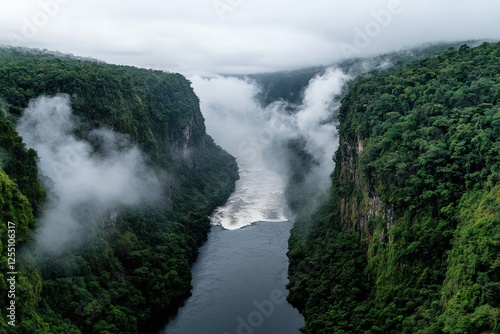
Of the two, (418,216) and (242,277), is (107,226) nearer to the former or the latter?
(242,277)

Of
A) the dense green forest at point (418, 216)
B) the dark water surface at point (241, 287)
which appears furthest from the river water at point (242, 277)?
the dense green forest at point (418, 216)

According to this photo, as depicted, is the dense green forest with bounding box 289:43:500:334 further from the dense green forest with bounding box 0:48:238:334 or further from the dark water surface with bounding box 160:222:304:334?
the dense green forest with bounding box 0:48:238:334

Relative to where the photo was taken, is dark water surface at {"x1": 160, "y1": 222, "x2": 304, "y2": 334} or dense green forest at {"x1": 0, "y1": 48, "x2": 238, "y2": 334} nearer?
dense green forest at {"x1": 0, "y1": 48, "x2": 238, "y2": 334}

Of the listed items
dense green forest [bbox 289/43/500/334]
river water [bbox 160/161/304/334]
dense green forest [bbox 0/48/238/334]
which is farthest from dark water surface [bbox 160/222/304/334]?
dense green forest [bbox 0/48/238/334]

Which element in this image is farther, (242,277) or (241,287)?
(242,277)

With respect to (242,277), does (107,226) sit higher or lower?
higher

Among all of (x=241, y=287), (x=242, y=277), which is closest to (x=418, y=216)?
(x=241, y=287)

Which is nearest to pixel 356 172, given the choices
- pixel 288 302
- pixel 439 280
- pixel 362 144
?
pixel 362 144

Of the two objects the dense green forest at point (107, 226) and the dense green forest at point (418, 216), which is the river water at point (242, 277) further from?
the dense green forest at point (418, 216)
